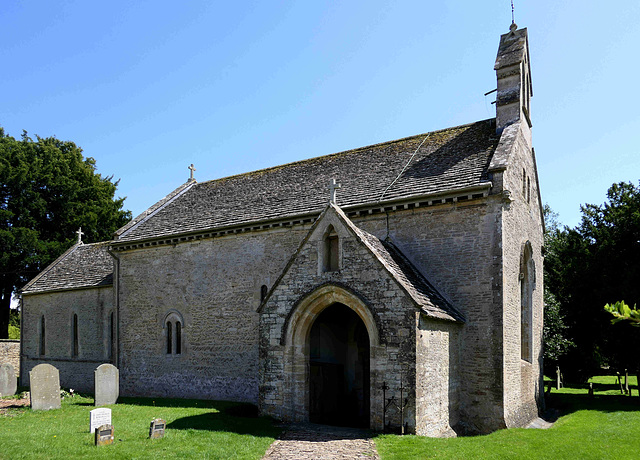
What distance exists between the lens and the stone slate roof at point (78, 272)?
96.1 ft

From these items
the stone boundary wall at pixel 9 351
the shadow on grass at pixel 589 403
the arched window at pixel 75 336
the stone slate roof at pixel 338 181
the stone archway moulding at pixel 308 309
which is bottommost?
the shadow on grass at pixel 589 403

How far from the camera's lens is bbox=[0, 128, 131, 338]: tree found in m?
43.4

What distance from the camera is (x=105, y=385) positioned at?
20.6m

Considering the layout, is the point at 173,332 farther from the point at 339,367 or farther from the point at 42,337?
the point at 42,337

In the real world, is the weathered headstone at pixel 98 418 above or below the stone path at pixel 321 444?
above

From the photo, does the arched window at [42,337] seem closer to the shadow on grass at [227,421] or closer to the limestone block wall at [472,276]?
the shadow on grass at [227,421]

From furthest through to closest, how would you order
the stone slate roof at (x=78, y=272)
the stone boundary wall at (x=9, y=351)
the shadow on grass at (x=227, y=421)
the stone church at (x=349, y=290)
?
the stone boundary wall at (x=9, y=351), the stone slate roof at (x=78, y=272), the stone church at (x=349, y=290), the shadow on grass at (x=227, y=421)

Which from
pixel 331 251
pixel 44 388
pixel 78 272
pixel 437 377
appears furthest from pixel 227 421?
pixel 78 272

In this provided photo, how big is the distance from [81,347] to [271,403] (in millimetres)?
16786

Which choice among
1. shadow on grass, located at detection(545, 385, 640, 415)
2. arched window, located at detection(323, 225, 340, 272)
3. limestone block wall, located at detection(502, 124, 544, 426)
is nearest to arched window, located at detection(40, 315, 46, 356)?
arched window, located at detection(323, 225, 340, 272)

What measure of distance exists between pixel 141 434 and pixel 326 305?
248 inches

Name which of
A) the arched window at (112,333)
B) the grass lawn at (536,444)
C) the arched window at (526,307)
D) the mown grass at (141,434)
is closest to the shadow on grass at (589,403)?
the arched window at (526,307)

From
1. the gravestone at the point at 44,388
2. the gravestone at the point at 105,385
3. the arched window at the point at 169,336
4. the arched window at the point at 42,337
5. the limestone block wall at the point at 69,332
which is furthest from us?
the arched window at the point at 42,337

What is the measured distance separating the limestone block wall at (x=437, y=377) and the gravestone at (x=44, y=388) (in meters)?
13.4
